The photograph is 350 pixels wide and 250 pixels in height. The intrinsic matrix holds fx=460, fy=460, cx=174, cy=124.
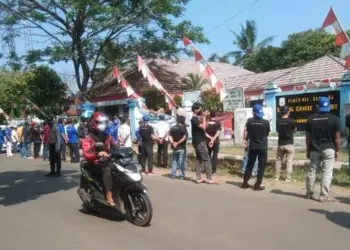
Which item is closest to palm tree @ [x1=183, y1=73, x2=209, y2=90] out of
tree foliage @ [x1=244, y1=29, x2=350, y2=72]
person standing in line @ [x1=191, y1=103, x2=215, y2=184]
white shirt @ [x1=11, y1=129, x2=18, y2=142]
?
tree foliage @ [x1=244, y1=29, x2=350, y2=72]

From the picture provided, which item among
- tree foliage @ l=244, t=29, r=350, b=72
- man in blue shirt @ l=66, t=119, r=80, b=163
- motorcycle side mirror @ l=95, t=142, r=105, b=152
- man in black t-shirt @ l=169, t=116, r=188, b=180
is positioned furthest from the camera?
tree foliage @ l=244, t=29, r=350, b=72

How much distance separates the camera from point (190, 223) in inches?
261

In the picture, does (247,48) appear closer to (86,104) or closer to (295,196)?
(86,104)

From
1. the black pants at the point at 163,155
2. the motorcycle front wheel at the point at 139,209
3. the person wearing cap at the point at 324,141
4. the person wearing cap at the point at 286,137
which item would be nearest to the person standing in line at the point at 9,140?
the black pants at the point at 163,155

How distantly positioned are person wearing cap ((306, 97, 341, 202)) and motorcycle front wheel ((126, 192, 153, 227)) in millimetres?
3119

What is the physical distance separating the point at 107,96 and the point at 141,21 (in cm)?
612

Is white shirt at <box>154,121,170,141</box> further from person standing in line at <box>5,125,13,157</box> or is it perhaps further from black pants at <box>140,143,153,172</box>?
person standing in line at <box>5,125,13,157</box>

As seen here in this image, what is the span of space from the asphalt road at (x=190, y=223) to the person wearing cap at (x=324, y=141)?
497 millimetres

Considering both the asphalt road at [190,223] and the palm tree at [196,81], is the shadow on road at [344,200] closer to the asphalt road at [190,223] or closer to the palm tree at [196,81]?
the asphalt road at [190,223]

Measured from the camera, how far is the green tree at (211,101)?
2303 centimetres

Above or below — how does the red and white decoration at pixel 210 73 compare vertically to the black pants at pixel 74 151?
above

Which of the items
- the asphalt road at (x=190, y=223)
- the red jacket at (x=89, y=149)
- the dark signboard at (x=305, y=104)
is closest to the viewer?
the asphalt road at (x=190, y=223)

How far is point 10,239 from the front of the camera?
606 centimetres

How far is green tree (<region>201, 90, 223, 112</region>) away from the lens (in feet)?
75.6
